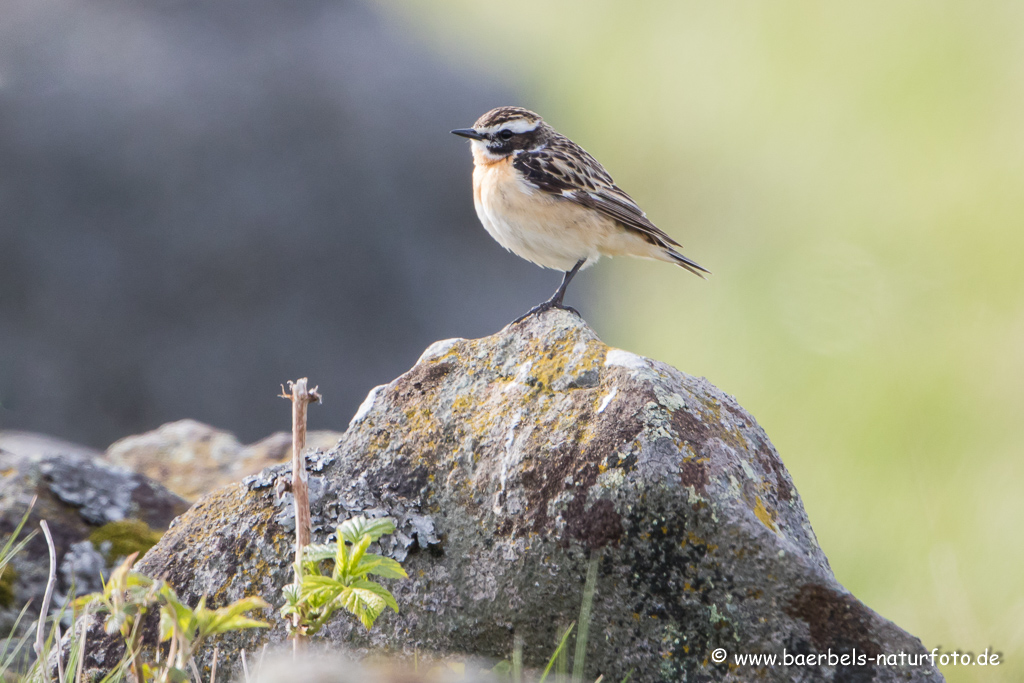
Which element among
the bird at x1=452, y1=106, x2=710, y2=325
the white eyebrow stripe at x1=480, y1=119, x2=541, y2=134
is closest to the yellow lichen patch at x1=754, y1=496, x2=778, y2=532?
the bird at x1=452, y1=106, x2=710, y2=325

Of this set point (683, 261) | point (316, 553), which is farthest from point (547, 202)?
point (316, 553)

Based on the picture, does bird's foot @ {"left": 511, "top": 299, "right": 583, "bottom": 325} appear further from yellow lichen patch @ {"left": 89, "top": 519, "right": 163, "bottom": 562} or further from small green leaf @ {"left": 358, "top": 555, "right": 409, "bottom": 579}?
yellow lichen patch @ {"left": 89, "top": 519, "right": 163, "bottom": 562}

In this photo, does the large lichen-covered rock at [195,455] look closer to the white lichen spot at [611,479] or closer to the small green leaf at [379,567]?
the white lichen spot at [611,479]

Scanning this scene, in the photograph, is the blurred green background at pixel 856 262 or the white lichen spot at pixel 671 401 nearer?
the white lichen spot at pixel 671 401

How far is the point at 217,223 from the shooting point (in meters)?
10.8

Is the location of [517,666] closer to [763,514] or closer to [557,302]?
[763,514]

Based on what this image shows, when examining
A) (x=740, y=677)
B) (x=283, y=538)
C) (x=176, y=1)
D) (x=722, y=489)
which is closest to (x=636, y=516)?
(x=722, y=489)

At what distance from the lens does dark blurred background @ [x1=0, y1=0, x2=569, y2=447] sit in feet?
33.1

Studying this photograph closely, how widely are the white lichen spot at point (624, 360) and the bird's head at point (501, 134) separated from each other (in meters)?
2.65

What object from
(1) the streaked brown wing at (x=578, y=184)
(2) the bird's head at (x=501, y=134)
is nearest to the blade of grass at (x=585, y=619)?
(1) the streaked brown wing at (x=578, y=184)

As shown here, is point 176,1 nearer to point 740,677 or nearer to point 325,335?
point 325,335

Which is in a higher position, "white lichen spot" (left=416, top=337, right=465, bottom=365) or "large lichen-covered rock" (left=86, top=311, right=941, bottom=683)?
"white lichen spot" (left=416, top=337, right=465, bottom=365)

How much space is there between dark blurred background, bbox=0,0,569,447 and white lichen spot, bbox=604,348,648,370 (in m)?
7.12

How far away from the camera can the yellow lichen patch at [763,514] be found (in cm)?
315
